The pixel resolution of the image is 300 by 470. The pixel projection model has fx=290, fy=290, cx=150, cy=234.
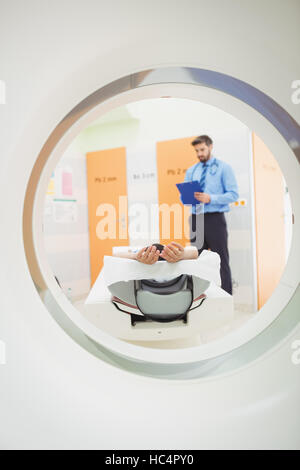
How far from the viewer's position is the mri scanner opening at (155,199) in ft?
7.78

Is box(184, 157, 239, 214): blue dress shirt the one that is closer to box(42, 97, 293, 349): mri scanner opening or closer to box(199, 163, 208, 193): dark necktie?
box(199, 163, 208, 193): dark necktie

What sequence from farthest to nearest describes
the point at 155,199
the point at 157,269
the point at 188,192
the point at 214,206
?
the point at 155,199 < the point at 214,206 < the point at 188,192 < the point at 157,269

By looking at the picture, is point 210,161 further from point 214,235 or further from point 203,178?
point 214,235

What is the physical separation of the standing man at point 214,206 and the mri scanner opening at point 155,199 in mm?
207

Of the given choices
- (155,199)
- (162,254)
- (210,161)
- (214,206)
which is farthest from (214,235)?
(162,254)

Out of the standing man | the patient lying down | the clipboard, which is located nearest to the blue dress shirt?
the standing man

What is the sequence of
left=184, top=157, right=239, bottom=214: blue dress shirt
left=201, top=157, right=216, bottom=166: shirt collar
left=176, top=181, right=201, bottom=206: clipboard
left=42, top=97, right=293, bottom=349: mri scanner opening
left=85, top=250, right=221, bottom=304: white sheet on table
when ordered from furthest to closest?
left=42, top=97, right=293, bottom=349: mri scanner opening → left=201, top=157, right=216, bottom=166: shirt collar → left=184, top=157, right=239, bottom=214: blue dress shirt → left=176, top=181, right=201, bottom=206: clipboard → left=85, top=250, right=221, bottom=304: white sheet on table

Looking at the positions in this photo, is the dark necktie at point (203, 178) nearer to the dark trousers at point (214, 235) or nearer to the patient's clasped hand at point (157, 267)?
the dark trousers at point (214, 235)

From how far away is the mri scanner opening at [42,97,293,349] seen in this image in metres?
2.37

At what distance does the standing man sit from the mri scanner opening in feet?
0.68

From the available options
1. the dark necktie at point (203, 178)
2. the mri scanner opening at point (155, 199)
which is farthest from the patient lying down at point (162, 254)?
the dark necktie at point (203, 178)

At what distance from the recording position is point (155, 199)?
2.80m

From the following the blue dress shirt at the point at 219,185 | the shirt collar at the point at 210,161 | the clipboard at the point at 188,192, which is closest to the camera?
the clipboard at the point at 188,192

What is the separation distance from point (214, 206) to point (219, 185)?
0.20 meters
